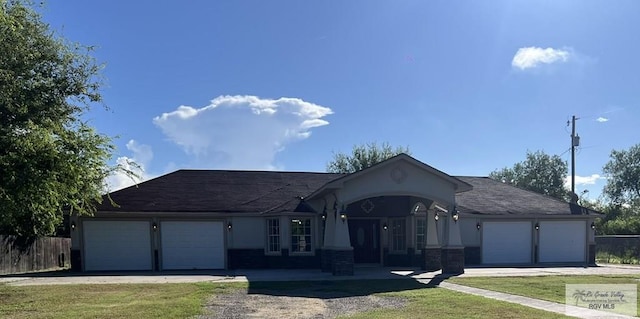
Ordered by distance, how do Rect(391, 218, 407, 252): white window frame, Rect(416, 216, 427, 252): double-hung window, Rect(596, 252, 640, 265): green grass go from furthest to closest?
Rect(596, 252, 640, 265): green grass
Rect(391, 218, 407, 252): white window frame
Rect(416, 216, 427, 252): double-hung window

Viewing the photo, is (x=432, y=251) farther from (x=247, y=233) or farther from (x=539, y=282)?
(x=247, y=233)

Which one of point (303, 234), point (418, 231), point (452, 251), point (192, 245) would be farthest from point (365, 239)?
point (192, 245)

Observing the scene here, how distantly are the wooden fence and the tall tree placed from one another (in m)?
56.4

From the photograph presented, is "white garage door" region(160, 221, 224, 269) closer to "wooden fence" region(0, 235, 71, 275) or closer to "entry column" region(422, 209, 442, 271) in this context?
"wooden fence" region(0, 235, 71, 275)

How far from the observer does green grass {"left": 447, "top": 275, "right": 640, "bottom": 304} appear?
1172 centimetres

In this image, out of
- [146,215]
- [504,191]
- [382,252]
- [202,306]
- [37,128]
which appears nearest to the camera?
[202,306]

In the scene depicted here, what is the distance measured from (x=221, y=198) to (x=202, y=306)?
10.8 metres

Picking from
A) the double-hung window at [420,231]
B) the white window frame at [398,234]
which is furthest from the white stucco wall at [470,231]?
the white window frame at [398,234]

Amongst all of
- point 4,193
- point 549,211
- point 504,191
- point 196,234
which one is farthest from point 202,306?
point 504,191

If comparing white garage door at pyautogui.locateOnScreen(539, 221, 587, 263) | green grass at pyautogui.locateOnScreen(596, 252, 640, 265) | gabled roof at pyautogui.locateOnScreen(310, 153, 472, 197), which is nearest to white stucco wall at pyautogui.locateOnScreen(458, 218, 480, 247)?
white garage door at pyautogui.locateOnScreen(539, 221, 587, 263)

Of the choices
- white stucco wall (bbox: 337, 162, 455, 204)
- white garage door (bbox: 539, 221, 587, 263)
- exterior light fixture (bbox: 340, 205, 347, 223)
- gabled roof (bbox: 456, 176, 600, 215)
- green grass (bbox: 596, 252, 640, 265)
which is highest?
white stucco wall (bbox: 337, 162, 455, 204)

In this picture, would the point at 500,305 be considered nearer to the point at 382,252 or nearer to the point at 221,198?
the point at 382,252

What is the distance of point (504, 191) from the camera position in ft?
81.4

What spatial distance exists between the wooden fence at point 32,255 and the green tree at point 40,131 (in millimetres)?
641
